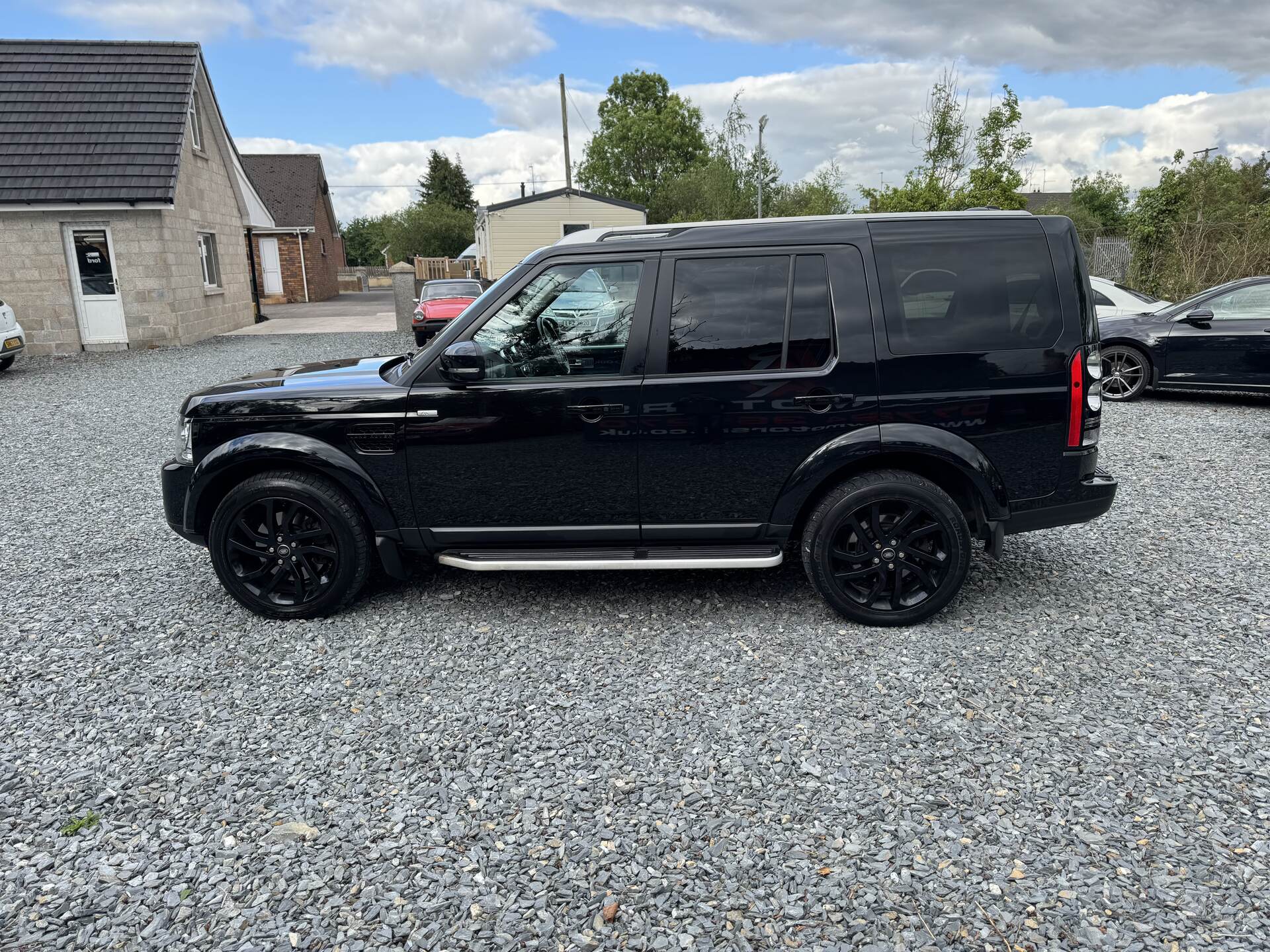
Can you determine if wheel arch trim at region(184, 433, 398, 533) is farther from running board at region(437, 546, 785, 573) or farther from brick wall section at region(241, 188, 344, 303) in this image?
brick wall section at region(241, 188, 344, 303)

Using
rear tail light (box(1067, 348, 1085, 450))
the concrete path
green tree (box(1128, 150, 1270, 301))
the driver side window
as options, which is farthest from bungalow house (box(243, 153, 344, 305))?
rear tail light (box(1067, 348, 1085, 450))

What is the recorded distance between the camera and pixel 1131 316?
10.2 m

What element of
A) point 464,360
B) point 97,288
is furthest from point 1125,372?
point 97,288

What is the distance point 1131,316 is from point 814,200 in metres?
26.6

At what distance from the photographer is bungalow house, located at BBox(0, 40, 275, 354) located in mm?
16828

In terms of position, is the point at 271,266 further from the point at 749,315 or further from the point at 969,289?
the point at 969,289

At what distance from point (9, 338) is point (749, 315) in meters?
15.2

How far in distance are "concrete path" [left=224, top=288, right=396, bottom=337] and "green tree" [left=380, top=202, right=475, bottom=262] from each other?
15348 millimetres

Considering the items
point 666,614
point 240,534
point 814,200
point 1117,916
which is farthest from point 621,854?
point 814,200

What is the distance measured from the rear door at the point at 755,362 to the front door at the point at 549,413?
13 cm

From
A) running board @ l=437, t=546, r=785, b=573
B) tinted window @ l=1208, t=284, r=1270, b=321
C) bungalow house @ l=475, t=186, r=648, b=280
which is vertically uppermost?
bungalow house @ l=475, t=186, r=648, b=280

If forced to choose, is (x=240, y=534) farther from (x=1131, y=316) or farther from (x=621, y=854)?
(x=1131, y=316)

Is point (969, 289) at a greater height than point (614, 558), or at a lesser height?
greater

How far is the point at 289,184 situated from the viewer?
40.4m
